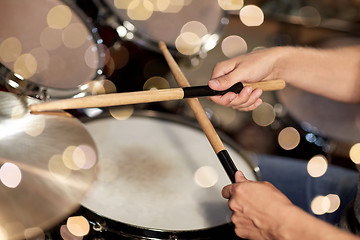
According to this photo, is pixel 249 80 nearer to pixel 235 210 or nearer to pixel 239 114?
pixel 235 210

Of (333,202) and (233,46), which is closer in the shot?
(333,202)

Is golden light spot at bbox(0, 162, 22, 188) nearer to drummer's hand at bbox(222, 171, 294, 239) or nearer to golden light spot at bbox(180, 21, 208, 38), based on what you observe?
drummer's hand at bbox(222, 171, 294, 239)

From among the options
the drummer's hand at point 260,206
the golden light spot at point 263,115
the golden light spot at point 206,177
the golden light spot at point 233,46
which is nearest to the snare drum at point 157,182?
the golden light spot at point 206,177

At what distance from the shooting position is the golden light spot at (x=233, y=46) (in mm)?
2084

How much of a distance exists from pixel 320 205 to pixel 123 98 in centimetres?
57

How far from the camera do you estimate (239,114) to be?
1.99 metres

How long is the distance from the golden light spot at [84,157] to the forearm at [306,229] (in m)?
0.38

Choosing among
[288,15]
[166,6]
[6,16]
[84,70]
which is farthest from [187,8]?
[288,15]

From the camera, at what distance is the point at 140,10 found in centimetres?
129

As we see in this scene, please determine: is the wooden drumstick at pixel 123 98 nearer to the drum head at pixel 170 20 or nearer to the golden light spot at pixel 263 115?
the drum head at pixel 170 20

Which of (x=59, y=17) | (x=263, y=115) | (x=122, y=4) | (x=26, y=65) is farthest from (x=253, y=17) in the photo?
(x=26, y=65)

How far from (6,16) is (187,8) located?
0.56 meters

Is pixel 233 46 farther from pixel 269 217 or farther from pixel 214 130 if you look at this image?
pixel 269 217

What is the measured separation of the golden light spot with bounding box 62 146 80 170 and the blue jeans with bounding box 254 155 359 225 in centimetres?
47
